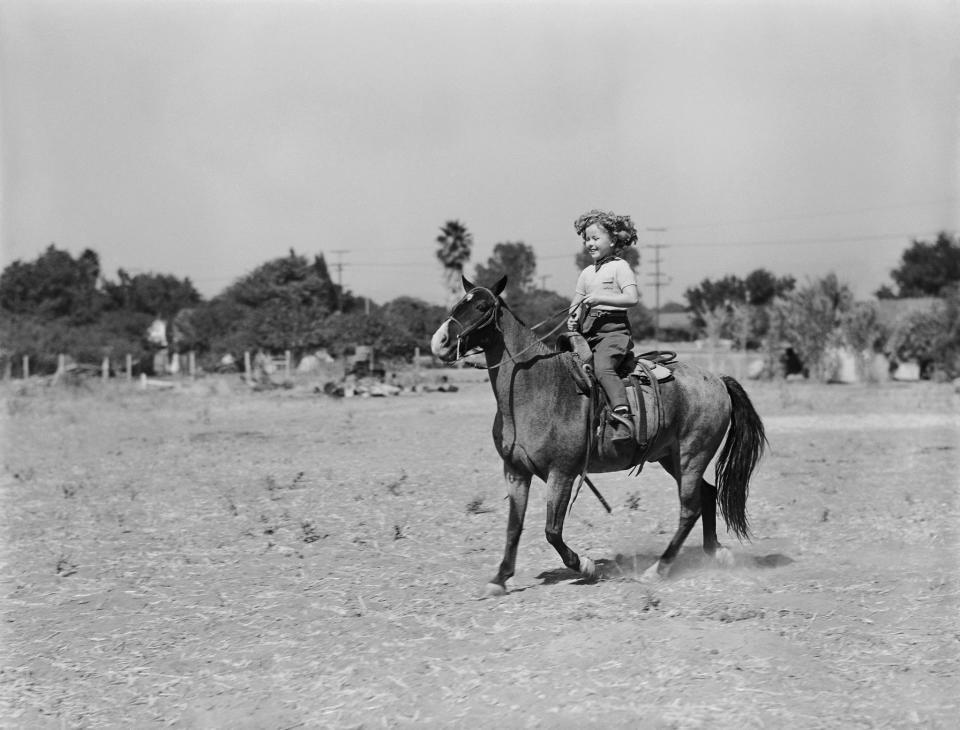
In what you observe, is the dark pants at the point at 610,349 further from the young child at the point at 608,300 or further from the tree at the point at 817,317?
the tree at the point at 817,317

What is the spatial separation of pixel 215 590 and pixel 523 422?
293 centimetres

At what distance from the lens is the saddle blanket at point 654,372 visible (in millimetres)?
7348

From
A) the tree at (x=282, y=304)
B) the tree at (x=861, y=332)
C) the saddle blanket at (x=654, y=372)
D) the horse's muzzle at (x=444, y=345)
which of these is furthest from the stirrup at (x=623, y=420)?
the tree at (x=282, y=304)

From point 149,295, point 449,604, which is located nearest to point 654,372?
point 449,604

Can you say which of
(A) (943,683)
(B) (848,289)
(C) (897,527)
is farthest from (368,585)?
(B) (848,289)

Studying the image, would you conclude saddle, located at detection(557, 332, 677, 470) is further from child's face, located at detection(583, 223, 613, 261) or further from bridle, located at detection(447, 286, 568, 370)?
child's face, located at detection(583, 223, 613, 261)

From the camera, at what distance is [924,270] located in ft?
287

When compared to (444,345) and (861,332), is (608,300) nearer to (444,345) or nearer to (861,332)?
(444,345)

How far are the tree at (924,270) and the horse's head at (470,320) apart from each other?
3395 inches

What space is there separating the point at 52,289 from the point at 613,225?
265ft

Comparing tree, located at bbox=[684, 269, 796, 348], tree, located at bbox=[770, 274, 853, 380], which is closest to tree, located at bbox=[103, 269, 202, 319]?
tree, located at bbox=[684, 269, 796, 348]

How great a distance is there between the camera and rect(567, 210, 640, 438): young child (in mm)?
6689

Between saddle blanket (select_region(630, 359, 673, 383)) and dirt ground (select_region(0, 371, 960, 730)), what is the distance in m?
1.68

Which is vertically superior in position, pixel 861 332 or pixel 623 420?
pixel 861 332
